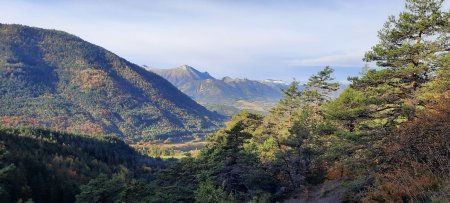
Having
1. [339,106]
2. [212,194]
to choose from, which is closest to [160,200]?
[212,194]

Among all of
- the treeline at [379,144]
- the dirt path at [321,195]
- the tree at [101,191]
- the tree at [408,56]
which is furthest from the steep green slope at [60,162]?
the tree at [408,56]

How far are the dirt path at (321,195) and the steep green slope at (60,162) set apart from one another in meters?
37.3

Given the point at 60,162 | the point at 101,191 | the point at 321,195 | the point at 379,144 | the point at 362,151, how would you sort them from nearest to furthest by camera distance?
the point at 379,144, the point at 362,151, the point at 101,191, the point at 321,195, the point at 60,162

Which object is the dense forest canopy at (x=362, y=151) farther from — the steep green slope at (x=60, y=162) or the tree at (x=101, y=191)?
the steep green slope at (x=60, y=162)

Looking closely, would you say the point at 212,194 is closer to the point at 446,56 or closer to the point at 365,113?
the point at 365,113

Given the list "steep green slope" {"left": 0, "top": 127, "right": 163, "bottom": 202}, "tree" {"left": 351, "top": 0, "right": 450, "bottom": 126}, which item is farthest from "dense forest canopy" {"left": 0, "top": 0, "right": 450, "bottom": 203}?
"steep green slope" {"left": 0, "top": 127, "right": 163, "bottom": 202}

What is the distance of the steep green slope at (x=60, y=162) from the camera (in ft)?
236

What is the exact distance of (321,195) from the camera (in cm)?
2411

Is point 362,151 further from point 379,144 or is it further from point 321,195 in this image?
point 321,195

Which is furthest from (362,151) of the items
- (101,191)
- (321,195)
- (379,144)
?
(101,191)

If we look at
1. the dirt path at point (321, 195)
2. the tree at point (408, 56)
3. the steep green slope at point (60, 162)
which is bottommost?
the steep green slope at point (60, 162)

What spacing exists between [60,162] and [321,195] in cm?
10303

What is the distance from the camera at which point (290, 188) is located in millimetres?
30719

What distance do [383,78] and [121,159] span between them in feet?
453
